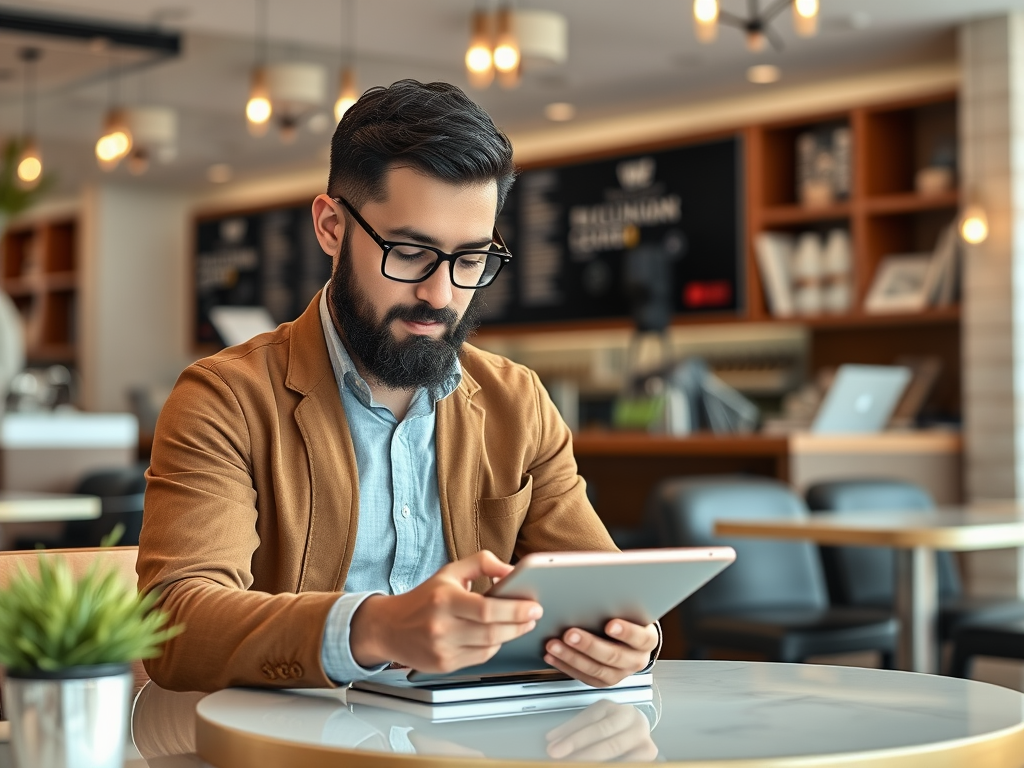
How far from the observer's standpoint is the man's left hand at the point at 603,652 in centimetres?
122

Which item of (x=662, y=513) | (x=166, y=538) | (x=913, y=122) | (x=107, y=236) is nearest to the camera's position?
(x=166, y=538)

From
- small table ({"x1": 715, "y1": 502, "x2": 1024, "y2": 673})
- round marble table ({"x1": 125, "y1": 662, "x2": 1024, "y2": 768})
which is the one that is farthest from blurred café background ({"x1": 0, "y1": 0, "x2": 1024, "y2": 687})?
round marble table ({"x1": 125, "y1": 662, "x2": 1024, "y2": 768})

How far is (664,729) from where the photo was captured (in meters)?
1.09

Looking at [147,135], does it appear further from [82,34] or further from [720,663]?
[720,663]

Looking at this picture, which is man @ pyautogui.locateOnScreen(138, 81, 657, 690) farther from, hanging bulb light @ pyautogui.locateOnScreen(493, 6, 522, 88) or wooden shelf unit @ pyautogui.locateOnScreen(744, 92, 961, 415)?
wooden shelf unit @ pyautogui.locateOnScreen(744, 92, 961, 415)

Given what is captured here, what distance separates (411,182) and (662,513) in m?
2.31

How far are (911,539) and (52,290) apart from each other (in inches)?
348

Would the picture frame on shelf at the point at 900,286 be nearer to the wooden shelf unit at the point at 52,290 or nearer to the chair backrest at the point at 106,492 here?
the chair backrest at the point at 106,492

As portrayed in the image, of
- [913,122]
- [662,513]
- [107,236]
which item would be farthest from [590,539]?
[107,236]

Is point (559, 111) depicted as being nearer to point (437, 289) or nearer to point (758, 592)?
point (758, 592)

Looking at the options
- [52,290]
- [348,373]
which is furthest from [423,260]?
[52,290]

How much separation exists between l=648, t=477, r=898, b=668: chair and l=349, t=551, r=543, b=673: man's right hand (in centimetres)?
239

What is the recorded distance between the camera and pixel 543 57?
5391 millimetres

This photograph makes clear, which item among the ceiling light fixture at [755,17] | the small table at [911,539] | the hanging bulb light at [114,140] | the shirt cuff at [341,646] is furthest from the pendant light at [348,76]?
the shirt cuff at [341,646]
